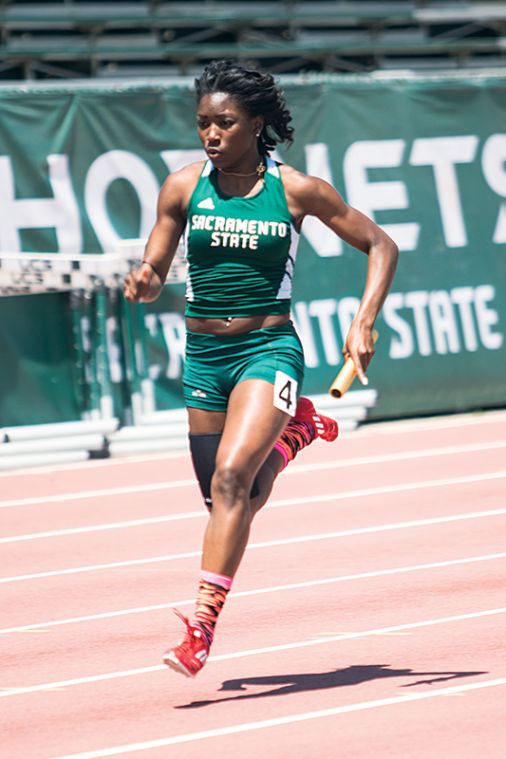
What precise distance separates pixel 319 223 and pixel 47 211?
2.50 meters

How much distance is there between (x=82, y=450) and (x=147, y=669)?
608cm

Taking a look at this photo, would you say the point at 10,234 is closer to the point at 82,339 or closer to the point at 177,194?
the point at 82,339

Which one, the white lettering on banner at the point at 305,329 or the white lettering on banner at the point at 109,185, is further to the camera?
the white lettering on banner at the point at 305,329

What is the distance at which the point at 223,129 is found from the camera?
4.75m

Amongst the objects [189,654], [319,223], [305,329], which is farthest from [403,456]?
[189,654]

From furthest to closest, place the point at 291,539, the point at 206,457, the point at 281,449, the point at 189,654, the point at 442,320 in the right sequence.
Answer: the point at 442,320, the point at 291,539, the point at 281,449, the point at 206,457, the point at 189,654

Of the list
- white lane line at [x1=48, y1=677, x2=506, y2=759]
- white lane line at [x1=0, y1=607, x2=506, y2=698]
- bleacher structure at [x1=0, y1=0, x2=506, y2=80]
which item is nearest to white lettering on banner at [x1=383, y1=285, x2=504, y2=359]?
bleacher structure at [x1=0, y1=0, x2=506, y2=80]

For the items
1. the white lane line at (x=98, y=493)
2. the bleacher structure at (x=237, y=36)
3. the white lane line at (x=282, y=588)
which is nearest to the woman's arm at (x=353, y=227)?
the white lane line at (x=282, y=588)

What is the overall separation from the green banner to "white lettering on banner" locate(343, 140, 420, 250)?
0.01 metres

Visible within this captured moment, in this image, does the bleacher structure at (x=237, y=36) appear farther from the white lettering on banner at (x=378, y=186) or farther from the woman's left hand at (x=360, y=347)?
the woman's left hand at (x=360, y=347)

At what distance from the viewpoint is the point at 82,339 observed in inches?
436

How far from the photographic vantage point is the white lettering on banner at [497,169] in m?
12.6

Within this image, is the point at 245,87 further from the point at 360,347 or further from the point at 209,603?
the point at 209,603

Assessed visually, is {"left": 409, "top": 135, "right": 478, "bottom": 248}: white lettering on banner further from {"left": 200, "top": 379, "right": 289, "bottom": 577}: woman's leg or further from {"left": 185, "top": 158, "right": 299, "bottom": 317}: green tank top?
{"left": 200, "top": 379, "right": 289, "bottom": 577}: woman's leg
